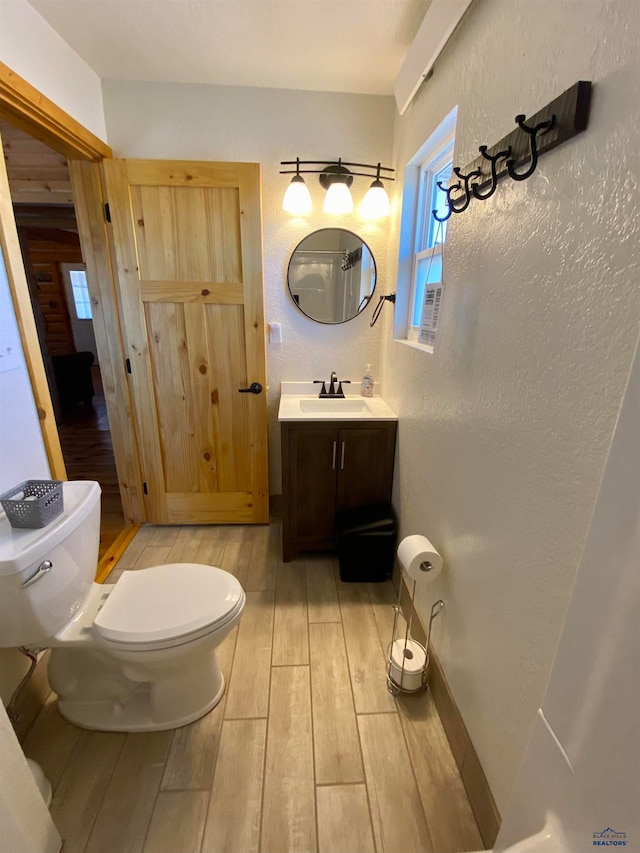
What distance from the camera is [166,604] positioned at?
4.24ft

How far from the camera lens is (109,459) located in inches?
139

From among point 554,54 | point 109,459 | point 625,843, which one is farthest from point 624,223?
point 109,459

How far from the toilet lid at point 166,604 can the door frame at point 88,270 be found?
587 mm

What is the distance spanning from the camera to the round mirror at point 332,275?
7.47 feet

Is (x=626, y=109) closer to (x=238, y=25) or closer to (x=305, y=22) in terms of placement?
(x=305, y=22)

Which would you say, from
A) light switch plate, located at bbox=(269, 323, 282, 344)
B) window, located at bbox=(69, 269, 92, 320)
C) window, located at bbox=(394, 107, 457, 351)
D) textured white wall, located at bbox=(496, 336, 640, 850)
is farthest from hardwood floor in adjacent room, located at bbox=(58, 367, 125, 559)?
window, located at bbox=(69, 269, 92, 320)

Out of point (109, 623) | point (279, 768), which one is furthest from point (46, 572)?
point (279, 768)

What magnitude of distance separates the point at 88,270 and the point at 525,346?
227 centimetres

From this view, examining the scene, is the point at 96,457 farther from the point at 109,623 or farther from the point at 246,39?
the point at 246,39

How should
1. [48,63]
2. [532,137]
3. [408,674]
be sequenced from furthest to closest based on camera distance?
[48,63] < [408,674] < [532,137]

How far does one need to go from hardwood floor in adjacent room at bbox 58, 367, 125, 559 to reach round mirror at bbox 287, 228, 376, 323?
1.88 m

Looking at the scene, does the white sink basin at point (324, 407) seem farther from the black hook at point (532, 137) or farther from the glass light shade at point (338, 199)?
the black hook at point (532, 137)

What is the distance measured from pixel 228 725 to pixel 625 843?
1272 millimetres

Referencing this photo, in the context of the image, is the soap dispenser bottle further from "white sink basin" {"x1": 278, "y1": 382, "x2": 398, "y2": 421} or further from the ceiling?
the ceiling
